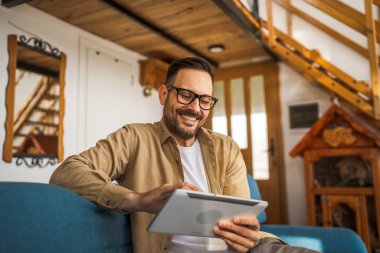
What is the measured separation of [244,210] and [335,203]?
2392 millimetres

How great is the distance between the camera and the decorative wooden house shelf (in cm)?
274

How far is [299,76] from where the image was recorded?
369 cm

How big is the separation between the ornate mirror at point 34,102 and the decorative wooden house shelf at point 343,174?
2120 millimetres

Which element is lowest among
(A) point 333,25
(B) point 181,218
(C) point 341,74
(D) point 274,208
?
(D) point 274,208

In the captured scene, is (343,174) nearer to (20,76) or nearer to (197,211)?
(197,211)

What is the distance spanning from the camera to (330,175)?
9.89 feet

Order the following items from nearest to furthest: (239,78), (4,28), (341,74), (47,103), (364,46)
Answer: (4,28), (47,103), (341,74), (364,46), (239,78)

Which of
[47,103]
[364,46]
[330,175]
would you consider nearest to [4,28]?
[47,103]

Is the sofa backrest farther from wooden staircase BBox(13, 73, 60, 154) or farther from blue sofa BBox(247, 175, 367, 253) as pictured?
wooden staircase BBox(13, 73, 60, 154)

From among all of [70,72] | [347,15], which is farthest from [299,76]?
[70,72]

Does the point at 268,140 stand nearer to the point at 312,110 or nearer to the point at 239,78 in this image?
the point at 312,110

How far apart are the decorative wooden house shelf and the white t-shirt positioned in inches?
77.0

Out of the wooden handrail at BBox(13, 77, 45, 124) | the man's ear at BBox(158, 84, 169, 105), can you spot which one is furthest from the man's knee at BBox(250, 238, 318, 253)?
the wooden handrail at BBox(13, 77, 45, 124)

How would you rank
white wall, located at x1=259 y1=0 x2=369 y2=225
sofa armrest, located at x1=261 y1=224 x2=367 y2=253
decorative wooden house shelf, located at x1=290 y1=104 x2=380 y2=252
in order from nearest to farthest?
sofa armrest, located at x1=261 y1=224 x2=367 y2=253, decorative wooden house shelf, located at x1=290 y1=104 x2=380 y2=252, white wall, located at x1=259 y1=0 x2=369 y2=225
